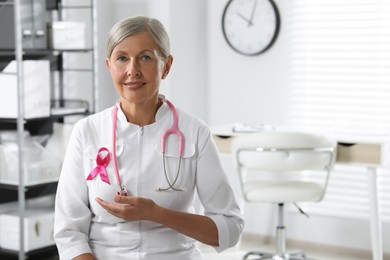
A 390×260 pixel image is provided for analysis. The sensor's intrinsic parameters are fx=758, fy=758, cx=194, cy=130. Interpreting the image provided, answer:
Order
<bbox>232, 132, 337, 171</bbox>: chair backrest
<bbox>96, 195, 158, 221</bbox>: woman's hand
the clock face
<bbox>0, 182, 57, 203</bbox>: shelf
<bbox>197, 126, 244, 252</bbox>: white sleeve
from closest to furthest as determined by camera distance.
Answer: <bbox>96, 195, 158, 221</bbox>: woman's hand, <bbox>197, 126, 244, 252</bbox>: white sleeve, <bbox>232, 132, 337, 171</bbox>: chair backrest, <bbox>0, 182, 57, 203</bbox>: shelf, the clock face

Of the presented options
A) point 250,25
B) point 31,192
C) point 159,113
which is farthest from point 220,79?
point 159,113

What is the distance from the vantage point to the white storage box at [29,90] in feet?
12.8

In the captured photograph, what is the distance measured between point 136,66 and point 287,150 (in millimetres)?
2166

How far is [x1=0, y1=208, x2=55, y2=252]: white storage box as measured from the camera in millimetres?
3959

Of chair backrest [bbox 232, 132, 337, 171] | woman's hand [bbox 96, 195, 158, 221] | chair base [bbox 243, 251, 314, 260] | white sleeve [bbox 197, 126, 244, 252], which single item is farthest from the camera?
chair base [bbox 243, 251, 314, 260]

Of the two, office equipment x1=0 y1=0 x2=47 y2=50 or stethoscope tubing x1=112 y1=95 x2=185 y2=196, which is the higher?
office equipment x1=0 y1=0 x2=47 y2=50

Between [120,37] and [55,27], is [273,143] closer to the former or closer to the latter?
[55,27]

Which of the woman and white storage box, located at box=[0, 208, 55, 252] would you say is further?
white storage box, located at box=[0, 208, 55, 252]

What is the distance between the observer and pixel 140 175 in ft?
5.68

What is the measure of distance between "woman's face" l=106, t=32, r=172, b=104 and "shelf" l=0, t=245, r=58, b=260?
8.08ft

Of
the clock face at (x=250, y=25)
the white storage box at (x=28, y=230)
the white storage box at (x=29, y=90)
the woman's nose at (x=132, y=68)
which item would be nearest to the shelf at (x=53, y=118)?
the white storage box at (x=29, y=90)

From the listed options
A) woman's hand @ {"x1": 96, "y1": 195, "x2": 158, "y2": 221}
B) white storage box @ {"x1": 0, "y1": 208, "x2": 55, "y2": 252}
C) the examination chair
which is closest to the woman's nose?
woman's hand @ {"x1": 96, "y1": 195, "x2": 158, "y2": 221}

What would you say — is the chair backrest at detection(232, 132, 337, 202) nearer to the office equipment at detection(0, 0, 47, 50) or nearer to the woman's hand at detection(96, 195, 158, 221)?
the office equipment at detection(0, 0, 47, 50)

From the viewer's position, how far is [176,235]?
5.74 feet
